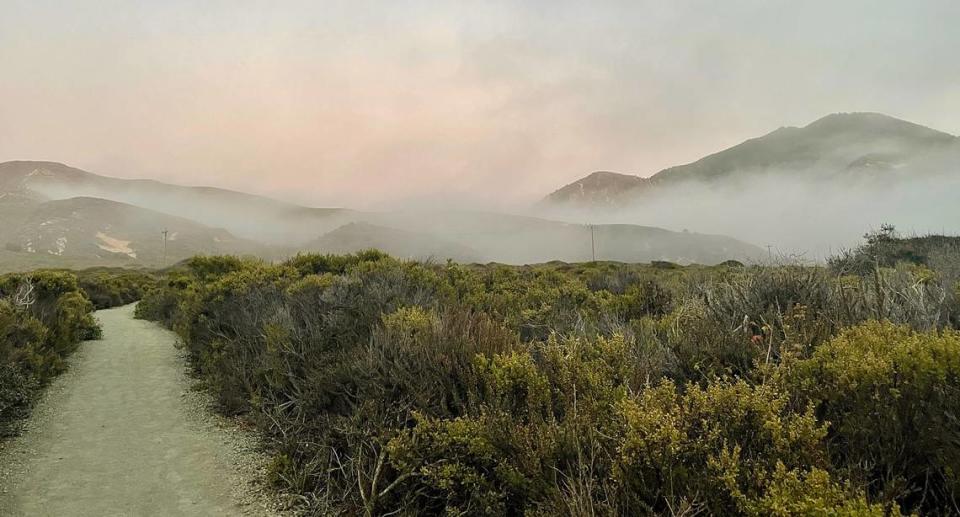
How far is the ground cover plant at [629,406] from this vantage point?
2.49m

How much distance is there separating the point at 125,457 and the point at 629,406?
644 centimetres

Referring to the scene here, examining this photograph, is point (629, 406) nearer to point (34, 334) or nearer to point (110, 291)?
point (34, 334)

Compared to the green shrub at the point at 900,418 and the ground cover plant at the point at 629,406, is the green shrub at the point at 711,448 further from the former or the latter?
the green shrub at the point at 900,418

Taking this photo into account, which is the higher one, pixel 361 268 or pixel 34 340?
pixel 361 268

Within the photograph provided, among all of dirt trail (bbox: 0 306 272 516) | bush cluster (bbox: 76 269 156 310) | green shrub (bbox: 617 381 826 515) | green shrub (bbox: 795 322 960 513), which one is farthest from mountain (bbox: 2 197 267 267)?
green shrub (bbox: 795 322 960 513)

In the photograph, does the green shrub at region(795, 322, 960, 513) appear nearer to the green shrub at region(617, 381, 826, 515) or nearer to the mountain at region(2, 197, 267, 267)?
the green shrub at region(617, 381, 826, 515)

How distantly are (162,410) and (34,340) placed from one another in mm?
4248

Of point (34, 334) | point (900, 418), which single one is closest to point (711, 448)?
point (900, 418)

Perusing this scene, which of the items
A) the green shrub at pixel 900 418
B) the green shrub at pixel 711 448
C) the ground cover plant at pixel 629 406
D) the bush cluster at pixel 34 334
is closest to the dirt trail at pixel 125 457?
the bush cluster at pixel 34 334

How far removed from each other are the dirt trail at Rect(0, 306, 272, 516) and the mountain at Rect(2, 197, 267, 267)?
136949mm

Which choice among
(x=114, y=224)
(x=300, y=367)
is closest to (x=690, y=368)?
(x=300, y=367)

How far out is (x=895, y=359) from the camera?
9.49ft

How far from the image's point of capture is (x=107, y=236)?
525 feet

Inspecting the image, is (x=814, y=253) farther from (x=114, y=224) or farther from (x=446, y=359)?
(x=114, y=224)
